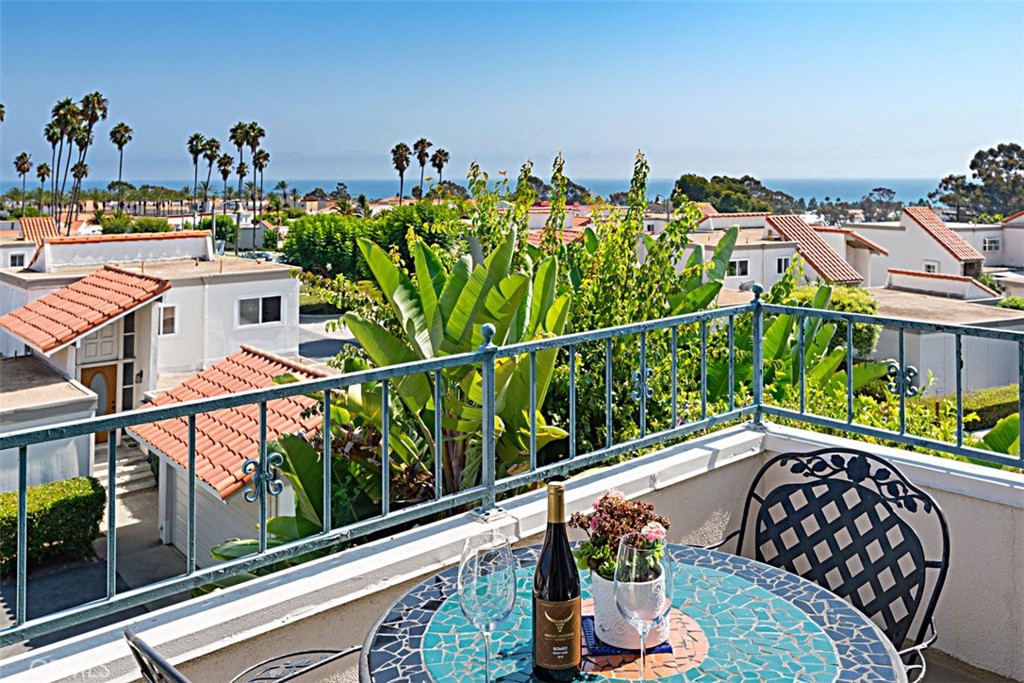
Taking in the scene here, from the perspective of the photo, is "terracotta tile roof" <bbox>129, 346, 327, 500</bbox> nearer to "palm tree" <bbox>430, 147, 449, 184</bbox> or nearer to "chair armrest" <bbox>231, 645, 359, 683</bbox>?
"chair armrest" <bbox>231, 645, 359, 683</bbox>

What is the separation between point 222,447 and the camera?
11703 mm

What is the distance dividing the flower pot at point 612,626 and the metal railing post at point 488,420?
40.7 inches

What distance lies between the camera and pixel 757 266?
29844 mm

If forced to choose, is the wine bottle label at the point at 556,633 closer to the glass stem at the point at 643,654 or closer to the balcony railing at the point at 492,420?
the glass stem at the point at 643,654

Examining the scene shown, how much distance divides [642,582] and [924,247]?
133 ft

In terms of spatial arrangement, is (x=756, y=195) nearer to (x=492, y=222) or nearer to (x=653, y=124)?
(x=653, y=124)

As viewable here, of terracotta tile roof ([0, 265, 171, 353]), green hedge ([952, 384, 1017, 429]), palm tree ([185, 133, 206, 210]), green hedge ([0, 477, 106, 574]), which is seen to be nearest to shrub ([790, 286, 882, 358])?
green hedge ([952, 384, 1017, 429])

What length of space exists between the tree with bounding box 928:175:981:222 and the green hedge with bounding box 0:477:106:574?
64.4m

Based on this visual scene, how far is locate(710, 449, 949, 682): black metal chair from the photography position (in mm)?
2246

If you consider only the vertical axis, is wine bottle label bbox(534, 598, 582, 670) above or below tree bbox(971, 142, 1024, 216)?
below

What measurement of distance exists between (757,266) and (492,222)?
26874 millimetres

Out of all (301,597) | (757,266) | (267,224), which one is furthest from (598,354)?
(267,224)

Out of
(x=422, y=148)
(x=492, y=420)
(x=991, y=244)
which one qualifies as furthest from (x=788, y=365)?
(x=422, y=148)

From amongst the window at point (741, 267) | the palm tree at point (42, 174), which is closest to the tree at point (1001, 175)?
the window at point (741, 267)
